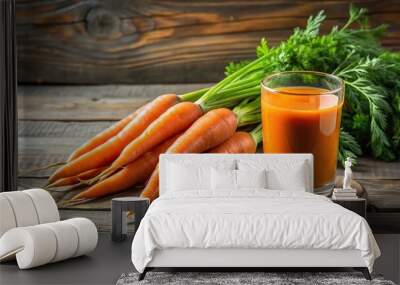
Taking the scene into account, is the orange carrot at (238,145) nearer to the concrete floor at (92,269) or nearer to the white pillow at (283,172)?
the white pillow at (283,172)

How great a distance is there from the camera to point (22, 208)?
13.9 ft

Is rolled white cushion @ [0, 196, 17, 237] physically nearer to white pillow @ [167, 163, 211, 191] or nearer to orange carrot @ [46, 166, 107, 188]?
white pillow @ [167, 163, 211, 191]

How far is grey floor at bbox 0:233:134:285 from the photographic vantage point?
3.77 m

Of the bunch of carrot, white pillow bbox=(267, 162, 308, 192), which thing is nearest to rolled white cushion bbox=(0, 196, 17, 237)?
the bunch of carrot

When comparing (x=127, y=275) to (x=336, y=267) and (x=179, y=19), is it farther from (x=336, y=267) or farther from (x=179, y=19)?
(x=179, y=19)

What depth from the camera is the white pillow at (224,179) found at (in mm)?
4506

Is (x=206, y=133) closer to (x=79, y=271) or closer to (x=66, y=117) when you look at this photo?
(x=66, y=117)

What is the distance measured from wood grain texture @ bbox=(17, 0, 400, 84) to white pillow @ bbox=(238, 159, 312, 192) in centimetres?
101

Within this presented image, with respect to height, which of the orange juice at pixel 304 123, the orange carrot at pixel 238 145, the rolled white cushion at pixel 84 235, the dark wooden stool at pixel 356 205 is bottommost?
the rolled white cushion at pixel 84 235

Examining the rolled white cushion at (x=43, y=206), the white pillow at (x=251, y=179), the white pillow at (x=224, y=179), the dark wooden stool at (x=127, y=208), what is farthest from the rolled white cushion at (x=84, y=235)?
the white pillow at (x=251, y=179)

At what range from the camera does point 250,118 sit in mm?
5207

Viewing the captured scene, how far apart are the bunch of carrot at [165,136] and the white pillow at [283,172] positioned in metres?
0.49

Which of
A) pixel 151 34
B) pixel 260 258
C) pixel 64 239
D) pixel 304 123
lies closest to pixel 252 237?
pixel 260 258

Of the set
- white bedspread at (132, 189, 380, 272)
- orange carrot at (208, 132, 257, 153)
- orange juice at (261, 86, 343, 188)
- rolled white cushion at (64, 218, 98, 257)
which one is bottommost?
rolled white cushion at (64, 218, 98, 257)
